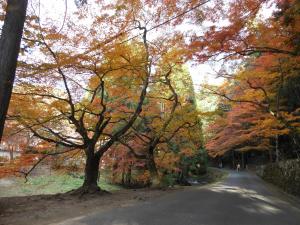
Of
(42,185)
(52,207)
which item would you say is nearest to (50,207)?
(52,207)

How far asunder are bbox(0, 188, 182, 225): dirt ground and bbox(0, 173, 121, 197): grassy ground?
9115 mm

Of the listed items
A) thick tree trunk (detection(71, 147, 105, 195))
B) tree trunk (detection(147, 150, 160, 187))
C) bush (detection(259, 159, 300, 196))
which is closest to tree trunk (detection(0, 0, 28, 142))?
thick tree trunk (detection(71, 147, 105, 195))

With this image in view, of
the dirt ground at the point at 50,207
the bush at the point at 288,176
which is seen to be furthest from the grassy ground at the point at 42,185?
the bush at the point at 288,176

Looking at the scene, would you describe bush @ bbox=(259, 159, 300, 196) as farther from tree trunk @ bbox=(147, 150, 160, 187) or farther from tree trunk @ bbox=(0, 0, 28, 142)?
tree trunk @ bbox=(0, 0, 28, 142)

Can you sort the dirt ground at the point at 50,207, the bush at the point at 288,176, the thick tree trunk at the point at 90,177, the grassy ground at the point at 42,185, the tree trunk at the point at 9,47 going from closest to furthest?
the tree trunk at the point at 9,47 < the dirt ground at the point at 50,207 < the thick tree trunk at the point at 90,177 < the bush at the point at 288,176 < the grassy ground at the point at 42,185

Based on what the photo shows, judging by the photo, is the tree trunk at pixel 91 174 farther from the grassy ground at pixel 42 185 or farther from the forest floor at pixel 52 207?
the grassy ground at pixel 42 185

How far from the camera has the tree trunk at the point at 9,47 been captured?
522 cm

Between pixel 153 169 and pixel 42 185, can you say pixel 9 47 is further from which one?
pixel 42 185

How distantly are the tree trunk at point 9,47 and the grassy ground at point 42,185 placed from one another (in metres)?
15.4

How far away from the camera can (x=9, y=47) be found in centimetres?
527

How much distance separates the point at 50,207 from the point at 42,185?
13685 millimetres

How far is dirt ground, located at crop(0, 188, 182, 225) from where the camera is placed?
8070 millimetres

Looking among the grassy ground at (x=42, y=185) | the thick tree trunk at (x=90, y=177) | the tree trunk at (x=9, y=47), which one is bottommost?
the grassy ground at (x=42, y=185)

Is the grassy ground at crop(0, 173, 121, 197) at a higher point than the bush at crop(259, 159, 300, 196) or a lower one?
lower
